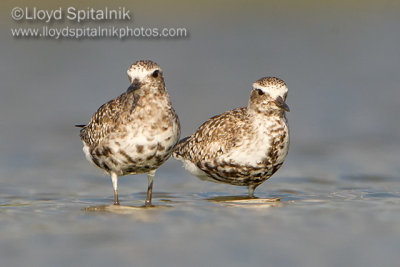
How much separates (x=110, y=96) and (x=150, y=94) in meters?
9.35

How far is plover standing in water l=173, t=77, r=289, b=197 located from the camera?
12.4 metres

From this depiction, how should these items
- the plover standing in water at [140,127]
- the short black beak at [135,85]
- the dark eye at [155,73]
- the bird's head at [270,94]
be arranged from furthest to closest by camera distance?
the bird's head at [270,94]
the dark eye at [155,73]
the plover standing in water at [140,127]
the short black beak at [135,85]

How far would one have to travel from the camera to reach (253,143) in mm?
12500

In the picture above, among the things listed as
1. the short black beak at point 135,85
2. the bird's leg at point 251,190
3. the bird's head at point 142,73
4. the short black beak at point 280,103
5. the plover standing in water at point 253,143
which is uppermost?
the bird's head at point 142,73

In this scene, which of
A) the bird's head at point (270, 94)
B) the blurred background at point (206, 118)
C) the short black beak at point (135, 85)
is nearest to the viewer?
the blurred background at point (206, 118)

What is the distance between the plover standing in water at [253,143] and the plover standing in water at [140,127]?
1099mm

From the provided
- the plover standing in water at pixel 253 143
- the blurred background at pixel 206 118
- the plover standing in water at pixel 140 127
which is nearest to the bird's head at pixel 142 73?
the plover standing in water at pixel 140 127

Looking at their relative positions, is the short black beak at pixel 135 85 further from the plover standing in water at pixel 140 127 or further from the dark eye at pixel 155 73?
the dark eye at pixel 155 73

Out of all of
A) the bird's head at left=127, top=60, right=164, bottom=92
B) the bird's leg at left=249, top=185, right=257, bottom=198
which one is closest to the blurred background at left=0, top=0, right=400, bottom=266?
the bird's leg at left=249, top=185, right=257, bottom=198

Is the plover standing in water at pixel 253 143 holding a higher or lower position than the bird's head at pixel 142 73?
lower

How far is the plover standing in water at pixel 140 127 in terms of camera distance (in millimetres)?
11625

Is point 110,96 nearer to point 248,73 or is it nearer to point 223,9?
point 248,73

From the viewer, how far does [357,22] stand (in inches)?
1161

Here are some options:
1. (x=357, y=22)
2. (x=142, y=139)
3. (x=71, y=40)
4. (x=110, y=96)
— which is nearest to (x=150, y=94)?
(x=142, y=139)
